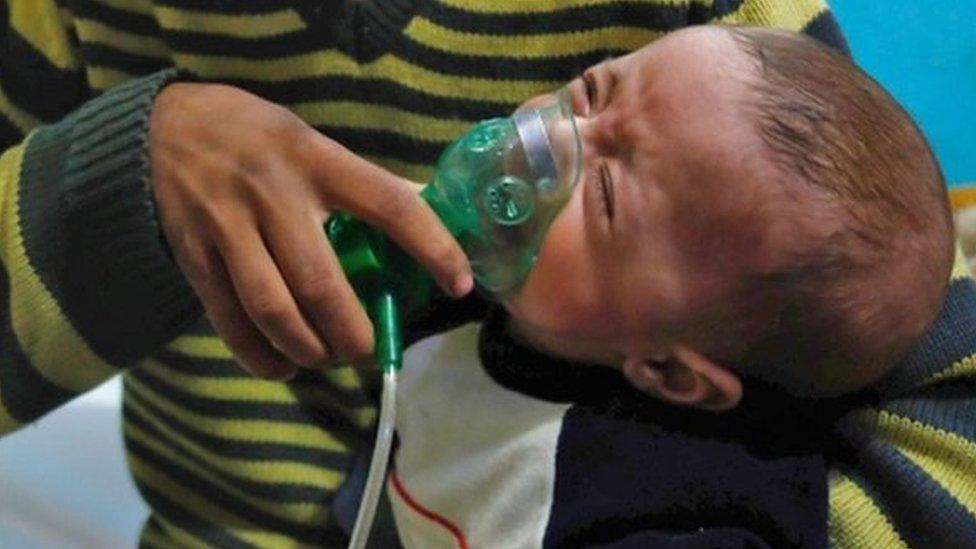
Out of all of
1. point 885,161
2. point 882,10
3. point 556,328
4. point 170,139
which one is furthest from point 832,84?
point 882,10

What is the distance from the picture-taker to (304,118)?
94 cm

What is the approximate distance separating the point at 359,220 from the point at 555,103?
13 centimetres

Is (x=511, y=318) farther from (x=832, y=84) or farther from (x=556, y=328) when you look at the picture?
(x=832, y=84)

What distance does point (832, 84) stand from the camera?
0.79m

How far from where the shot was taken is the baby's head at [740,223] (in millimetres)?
770

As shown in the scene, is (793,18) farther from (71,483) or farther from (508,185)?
(71,483)

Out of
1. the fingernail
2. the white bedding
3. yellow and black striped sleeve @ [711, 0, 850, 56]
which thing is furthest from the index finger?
the white bedding

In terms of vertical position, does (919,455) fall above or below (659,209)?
below

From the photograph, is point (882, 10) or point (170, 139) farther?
point (882, 10)

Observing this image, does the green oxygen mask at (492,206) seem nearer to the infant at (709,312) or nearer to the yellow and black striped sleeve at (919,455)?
the infant at (709,312)

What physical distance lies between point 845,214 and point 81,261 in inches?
15.8

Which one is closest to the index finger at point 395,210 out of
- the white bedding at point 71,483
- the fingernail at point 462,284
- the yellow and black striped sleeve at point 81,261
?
the fingernail at point 462,284

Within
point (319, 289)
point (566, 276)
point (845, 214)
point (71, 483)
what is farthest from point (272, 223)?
point (71, 483)

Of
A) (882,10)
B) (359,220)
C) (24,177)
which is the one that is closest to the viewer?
(359,220)
